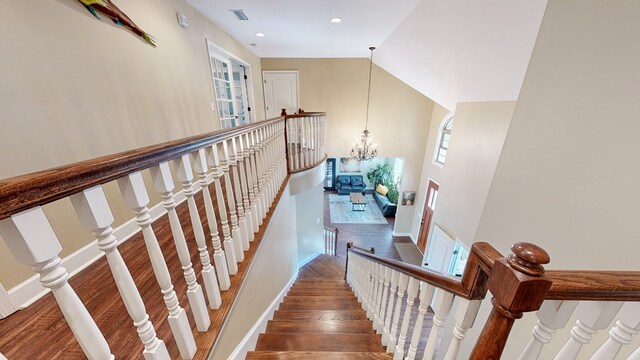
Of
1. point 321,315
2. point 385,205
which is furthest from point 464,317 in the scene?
point 385,205

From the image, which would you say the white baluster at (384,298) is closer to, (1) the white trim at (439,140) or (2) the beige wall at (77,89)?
(2) the beige wall at (77,89)

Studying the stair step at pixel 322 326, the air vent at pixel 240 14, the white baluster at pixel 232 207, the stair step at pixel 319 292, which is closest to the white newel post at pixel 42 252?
the white baluster at pixel 232 207

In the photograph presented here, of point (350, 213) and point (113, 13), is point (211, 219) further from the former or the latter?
point (350, 213)

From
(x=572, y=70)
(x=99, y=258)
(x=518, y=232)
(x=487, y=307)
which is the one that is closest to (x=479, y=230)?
(x=518, y=232)

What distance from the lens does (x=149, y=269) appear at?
1.38 m

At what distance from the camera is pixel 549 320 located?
1.79 feet

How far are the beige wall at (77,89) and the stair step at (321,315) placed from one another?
1761 millimetres

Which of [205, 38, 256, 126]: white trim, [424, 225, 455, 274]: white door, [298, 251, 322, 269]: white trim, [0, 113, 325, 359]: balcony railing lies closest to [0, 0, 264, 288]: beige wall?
[205, 38, 256, 126]: white trim

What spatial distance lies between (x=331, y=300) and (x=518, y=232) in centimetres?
214

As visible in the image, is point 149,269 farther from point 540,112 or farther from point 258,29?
point 258,29

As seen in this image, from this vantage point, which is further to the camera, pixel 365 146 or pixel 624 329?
pixel 365 146

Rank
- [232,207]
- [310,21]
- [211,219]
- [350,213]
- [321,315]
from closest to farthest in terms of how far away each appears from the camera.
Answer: [211,219] → [232,207] → [321,315] → [310,21] → [350,213]

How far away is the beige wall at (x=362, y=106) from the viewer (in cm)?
576

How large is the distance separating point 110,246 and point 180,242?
0.31m
